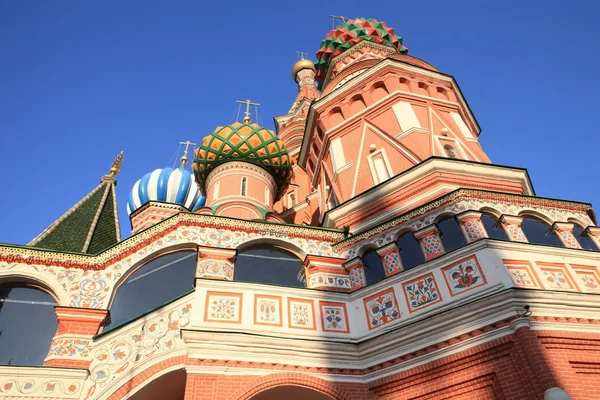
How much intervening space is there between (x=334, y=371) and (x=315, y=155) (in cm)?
A: 876

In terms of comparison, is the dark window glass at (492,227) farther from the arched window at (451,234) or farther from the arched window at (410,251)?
the arched window at (410,251)

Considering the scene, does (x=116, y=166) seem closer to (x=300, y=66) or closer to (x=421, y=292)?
(x=421, y=292)

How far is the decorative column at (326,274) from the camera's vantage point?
8.75m

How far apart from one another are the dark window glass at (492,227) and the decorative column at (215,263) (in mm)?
4521

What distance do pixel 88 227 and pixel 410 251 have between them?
750cm

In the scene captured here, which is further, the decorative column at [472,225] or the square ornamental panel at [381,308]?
the decorative column at [472,225]

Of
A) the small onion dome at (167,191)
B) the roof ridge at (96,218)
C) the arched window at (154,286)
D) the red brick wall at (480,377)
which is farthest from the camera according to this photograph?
the small onion dome at (167,191)

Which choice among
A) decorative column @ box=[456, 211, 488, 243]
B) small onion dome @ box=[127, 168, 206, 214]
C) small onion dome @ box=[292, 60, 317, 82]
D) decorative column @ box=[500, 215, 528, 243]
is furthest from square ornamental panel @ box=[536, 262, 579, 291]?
small onion dome @ box=[292, 60, 317, 82]

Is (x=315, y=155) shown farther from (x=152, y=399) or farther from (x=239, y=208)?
(x=152, y=399)

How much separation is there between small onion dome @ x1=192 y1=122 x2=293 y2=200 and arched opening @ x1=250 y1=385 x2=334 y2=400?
8203 millimetres

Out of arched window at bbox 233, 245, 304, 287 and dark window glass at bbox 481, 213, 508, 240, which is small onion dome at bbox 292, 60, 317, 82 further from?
dark window glass at bbox 481, 213, 508, 240

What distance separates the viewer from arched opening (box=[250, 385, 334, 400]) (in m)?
7.23

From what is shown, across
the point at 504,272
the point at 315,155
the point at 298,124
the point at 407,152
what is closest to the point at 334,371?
the point at 504,272

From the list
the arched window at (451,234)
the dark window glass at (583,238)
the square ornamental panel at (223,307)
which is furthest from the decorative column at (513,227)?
the square ornamental panel at (223,307)
